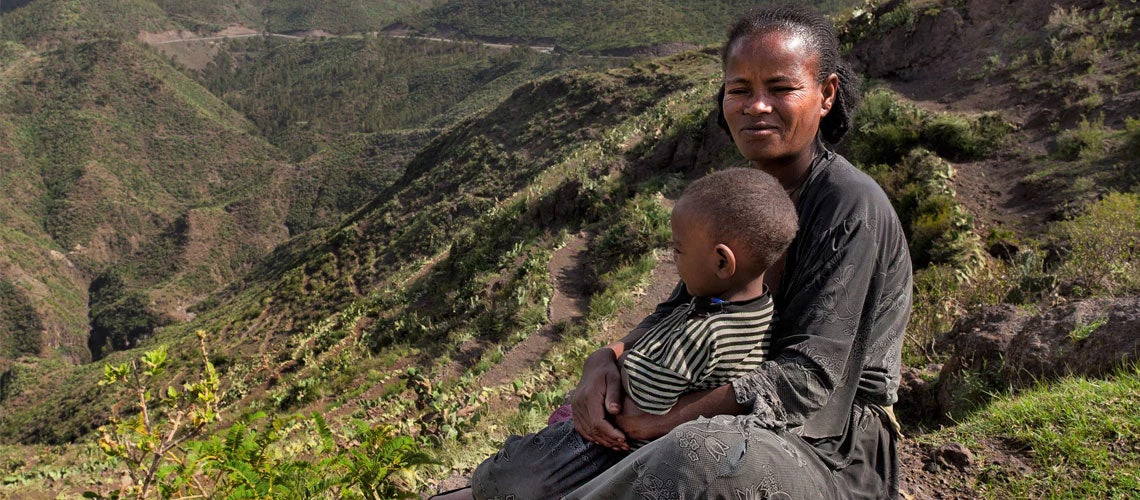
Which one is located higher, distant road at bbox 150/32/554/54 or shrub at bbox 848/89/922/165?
shrub at bbox 848/89/922/165

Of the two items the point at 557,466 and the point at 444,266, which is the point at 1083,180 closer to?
the point at 557,466

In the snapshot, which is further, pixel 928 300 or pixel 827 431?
pixel 928 300

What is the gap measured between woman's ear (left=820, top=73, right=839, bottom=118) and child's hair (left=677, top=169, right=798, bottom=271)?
1.44 ft

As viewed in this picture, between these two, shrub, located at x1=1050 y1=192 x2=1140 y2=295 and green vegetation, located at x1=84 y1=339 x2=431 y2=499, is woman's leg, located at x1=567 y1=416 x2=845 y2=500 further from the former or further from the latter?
shrub, located at x1=1050 y1=192 x2=1140 y2=295

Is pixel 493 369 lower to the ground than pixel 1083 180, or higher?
lower

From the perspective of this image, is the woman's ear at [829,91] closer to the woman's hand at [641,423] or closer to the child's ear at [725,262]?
the child's ear at [725,262]

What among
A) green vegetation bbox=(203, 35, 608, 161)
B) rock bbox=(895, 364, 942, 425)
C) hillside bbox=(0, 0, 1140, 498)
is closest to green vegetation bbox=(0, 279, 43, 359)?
hillside bbox=(0, 0, 1140, 498)

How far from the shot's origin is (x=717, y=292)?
5.59ft

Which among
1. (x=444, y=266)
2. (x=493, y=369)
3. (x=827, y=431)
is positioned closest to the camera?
(x=827, y=431)

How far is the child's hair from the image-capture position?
63.3 inches

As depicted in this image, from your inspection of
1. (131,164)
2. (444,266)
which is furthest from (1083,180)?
(131,164)

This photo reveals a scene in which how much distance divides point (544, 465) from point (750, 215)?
0.94 meters

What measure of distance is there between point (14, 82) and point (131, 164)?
28.8 meters

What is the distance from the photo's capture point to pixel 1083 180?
603cm
